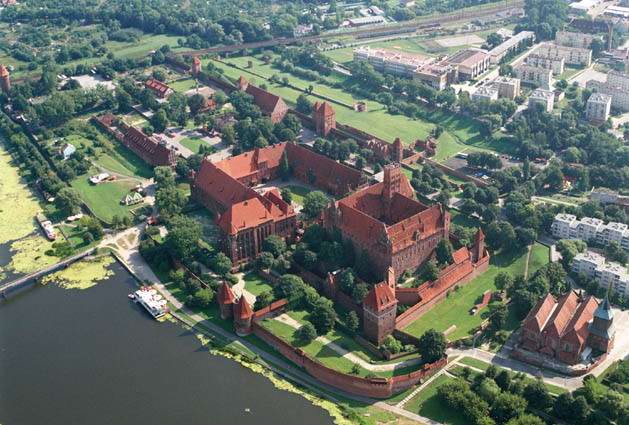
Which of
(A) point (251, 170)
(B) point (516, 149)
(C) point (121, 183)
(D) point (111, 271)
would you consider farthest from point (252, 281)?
(B) point (516, 149)

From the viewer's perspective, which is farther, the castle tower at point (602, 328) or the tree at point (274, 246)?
the tree at point (274, 246)

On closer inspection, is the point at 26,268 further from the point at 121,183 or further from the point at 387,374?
the point at 387,374

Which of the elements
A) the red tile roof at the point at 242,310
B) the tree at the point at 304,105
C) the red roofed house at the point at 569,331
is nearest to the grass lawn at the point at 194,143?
the tree at the point at 304,105

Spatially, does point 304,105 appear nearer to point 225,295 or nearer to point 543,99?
point 543,99

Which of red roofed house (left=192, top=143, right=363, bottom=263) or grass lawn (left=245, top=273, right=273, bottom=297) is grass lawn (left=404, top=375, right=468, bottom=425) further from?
red roofed house (left=192, top=143, right=363, bottom=263)

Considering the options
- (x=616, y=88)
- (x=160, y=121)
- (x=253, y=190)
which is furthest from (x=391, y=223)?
(x=616, y=88)

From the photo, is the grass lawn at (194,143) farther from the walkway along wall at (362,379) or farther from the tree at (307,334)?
the walkway along wall at (362,379)
